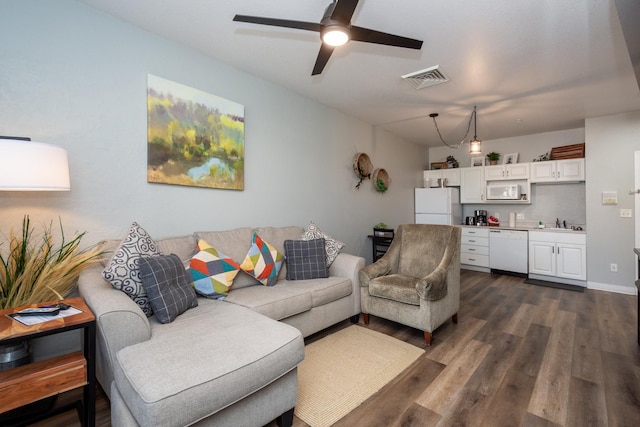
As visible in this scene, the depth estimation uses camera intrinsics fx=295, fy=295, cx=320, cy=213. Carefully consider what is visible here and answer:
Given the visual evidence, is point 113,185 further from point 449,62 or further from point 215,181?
point 449,62

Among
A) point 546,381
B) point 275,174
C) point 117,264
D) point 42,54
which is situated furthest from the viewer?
point 275,174

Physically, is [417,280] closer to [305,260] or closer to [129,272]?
[305,260]

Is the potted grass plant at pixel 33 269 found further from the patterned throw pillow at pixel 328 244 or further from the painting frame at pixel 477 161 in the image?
the painting frame at pixel 477 161

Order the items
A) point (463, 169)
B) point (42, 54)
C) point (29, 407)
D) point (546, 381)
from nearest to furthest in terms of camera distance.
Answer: point (29, 407)
point (42, 54)
point (546, 381)
point (463, 169)

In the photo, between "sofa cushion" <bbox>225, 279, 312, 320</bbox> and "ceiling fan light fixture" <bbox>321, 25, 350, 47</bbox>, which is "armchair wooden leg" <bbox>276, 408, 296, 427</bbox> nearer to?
"sofa cushion" <bbox>225, 279, 312, 320</bbox>

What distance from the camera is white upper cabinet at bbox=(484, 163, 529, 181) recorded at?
507 centimetres

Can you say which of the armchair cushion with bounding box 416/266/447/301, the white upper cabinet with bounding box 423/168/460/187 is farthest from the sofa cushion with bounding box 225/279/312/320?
the white upper cabinet with bounding box 423/168/460/187

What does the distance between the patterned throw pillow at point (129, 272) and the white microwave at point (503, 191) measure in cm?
556

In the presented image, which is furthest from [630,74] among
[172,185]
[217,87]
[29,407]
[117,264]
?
[29,407]

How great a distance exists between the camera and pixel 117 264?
1729mm

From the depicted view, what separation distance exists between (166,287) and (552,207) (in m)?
5.99

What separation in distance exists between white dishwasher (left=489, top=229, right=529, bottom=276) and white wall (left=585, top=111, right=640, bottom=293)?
30.6 inches

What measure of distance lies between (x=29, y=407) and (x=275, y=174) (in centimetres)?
252

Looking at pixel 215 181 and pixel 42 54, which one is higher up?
pixel 42 54
